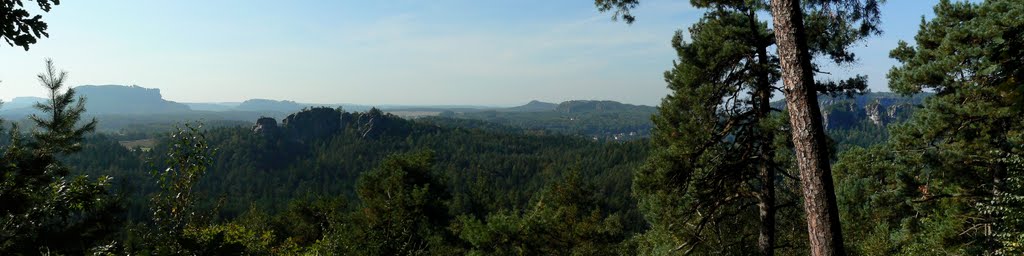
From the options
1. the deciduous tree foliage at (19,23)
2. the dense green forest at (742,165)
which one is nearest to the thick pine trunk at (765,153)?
the dense green forest at (742,165)

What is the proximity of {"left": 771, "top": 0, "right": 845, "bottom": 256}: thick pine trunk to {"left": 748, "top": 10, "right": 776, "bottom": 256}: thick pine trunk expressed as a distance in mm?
3729

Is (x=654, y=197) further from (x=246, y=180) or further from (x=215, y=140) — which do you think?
(x=215, y=140)

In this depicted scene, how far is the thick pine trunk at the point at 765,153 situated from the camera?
878 cm

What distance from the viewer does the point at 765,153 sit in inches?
360

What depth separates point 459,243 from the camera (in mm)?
26500

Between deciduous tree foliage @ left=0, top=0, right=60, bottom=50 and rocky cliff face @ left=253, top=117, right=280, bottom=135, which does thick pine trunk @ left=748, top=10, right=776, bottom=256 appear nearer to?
deciduous tree foliage @ left=0, top=0, right=60, bottom=50

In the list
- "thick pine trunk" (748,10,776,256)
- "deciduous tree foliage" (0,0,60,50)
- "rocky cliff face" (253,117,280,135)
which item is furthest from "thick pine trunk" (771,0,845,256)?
"rocky cliff face" (253,117,280,135)

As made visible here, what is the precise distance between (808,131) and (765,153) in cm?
444

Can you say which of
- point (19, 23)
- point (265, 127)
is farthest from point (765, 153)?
point (265, 127)

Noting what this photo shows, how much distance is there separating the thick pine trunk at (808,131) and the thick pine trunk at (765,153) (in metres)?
3.73

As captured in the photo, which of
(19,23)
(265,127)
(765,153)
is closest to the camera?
(19,23)

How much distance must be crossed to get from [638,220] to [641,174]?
7707 cm

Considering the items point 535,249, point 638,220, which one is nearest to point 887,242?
point 535,249

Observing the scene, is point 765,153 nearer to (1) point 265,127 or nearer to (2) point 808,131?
(2) point 808,131
